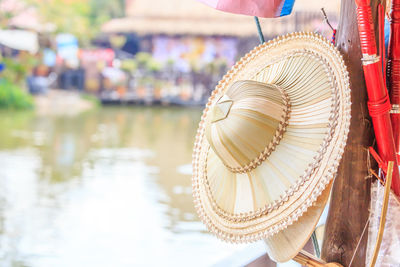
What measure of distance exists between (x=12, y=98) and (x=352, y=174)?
9.43 meters

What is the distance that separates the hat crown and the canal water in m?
2.24

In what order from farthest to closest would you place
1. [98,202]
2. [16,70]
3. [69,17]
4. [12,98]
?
[69,17], [16,70], [12,98], [98,202]

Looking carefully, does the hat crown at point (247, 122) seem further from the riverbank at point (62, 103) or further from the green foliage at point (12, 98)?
the green foliage at point (12, 98)

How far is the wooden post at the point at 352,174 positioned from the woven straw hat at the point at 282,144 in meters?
0.06

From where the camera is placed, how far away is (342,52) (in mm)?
763

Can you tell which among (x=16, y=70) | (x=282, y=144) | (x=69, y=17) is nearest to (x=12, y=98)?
(x=16, y=70)

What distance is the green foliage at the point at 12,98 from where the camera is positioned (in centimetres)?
941

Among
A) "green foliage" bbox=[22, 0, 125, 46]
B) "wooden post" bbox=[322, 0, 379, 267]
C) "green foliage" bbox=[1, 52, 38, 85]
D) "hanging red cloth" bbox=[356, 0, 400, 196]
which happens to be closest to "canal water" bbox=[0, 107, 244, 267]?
"wooden post" bbox=[322, 0, 379, 267]

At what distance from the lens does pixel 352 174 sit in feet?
2.52

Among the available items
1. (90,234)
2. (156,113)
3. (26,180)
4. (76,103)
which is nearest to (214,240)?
(90,234)

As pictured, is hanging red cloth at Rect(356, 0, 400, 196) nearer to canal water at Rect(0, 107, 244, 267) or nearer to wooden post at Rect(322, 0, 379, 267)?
wooden post at Rect(322, 0, 379, 267)

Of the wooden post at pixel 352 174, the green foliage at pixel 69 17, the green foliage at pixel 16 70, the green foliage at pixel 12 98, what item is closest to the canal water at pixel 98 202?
the wooden post at pixel 352 174

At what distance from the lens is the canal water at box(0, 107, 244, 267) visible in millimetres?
3004

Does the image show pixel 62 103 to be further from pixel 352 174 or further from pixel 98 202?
pixel 352 174
